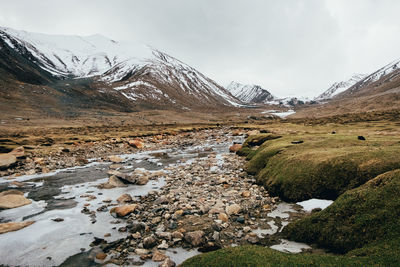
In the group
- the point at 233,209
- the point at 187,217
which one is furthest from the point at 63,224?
the point at 233,209

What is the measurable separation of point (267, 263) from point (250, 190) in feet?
27.5

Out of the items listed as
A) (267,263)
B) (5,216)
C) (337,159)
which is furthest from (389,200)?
(5,216)

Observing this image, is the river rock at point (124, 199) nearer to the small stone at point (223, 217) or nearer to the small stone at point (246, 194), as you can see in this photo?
the small stone at point (223, 217)

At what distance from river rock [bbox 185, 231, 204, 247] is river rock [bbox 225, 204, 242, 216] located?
2366mm

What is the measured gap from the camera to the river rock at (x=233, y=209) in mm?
10430

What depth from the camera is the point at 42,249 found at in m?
8.55

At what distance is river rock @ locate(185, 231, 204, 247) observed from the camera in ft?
26.6

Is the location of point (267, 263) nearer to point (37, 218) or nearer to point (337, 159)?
point (337, 159)

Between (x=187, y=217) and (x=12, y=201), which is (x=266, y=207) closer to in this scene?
(x=187, y=217)

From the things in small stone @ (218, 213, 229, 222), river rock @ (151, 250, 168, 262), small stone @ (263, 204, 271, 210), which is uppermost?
small stone @ (263, 204, 271, 210)

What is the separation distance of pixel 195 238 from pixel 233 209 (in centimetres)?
297

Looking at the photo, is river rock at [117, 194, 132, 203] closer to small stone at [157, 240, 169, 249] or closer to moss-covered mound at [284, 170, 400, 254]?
small stone at [157, 240, 169, 249]

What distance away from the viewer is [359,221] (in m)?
6.41

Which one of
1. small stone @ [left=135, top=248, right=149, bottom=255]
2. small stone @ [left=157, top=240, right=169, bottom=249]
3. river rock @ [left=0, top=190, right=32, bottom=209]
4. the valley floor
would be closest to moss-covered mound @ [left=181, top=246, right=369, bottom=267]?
the valley floor
